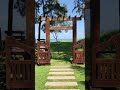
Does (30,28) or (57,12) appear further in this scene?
(57,12)

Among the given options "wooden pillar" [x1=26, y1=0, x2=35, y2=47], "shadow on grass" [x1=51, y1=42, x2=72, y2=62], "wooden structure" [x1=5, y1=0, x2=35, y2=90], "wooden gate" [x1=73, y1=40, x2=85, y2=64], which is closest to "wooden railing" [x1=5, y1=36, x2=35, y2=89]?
"wooden structure" [x1=5, y1=0, x2=35, y2=90]

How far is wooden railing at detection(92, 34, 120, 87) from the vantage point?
5824 millimetres

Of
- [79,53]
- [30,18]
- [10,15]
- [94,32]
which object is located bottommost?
[79,53]

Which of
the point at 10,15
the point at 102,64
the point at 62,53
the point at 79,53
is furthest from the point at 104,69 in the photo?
the point at 62,53

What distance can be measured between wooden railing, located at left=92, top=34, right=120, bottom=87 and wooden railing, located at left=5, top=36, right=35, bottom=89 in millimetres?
1121

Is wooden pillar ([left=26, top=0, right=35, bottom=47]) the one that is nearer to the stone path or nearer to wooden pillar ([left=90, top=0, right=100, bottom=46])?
wooden pillar ([left=90, top=0, right=100, bottom=46])

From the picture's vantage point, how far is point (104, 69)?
5.86 meters

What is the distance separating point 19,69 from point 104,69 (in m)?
1.54

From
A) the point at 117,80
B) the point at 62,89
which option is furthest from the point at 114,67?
the point at 62,89

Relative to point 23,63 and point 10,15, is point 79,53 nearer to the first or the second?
point 10,15

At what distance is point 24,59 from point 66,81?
3.36 m

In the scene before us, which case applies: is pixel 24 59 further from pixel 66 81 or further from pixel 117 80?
pixel 66 81

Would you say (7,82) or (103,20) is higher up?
(103,20)

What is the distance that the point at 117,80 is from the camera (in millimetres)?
5863
